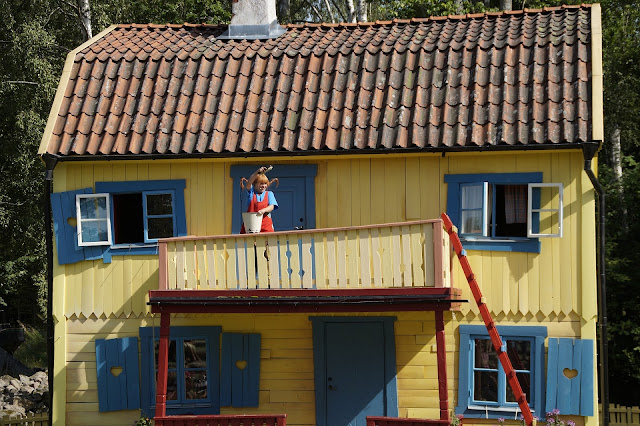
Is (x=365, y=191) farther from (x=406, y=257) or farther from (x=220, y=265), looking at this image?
(x=220, y=265)

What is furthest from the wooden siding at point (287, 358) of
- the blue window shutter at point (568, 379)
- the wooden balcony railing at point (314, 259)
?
the wooden balcony railing at point (314, 259)

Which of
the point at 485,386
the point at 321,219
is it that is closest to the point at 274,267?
the point at 321,219

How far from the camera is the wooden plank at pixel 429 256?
13336 millimetres

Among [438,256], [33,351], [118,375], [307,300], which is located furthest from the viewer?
[33,351]

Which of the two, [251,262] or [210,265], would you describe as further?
[210,265]

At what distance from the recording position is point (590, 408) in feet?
47.1

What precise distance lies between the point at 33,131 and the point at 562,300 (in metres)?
14.4

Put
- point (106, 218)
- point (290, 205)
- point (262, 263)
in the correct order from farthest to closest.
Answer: point (106, 218) < point (290, 205) < point (262, 263)

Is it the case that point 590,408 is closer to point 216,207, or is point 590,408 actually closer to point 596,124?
point 596,124

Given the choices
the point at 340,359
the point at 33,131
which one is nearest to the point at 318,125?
the point at 340,359

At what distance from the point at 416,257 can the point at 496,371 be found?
2.60 m

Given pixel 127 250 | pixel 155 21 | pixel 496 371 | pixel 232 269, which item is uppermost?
pixel 155 21

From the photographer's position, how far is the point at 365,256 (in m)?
13.6

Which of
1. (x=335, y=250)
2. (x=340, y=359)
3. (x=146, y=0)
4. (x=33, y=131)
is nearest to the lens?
(x=335, y=250)
